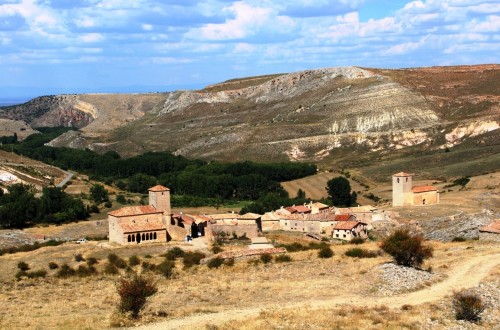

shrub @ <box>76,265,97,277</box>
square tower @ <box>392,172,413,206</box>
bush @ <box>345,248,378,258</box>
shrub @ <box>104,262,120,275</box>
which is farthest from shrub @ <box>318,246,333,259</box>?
square tower @ <box>392,172,413,206</box>

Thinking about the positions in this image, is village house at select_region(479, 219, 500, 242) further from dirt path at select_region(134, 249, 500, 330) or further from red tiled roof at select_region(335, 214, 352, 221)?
red tiled roof at select_region(335, 214, 352, 221)

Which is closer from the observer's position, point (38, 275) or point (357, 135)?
point (38, 275)

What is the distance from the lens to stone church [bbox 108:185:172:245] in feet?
169

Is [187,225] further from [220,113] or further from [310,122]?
[220,113]

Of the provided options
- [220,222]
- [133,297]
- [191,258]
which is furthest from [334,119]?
[133,297]

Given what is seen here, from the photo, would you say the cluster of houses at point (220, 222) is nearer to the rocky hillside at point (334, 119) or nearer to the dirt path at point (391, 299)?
the dirt path at point (391, 299)

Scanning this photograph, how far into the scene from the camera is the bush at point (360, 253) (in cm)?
3859

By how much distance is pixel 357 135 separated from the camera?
141m

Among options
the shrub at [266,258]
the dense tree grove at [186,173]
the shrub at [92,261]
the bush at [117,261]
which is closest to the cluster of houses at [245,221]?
the shrub at [92,261]

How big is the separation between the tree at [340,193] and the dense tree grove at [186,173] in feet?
30.2

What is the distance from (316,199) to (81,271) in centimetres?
5916

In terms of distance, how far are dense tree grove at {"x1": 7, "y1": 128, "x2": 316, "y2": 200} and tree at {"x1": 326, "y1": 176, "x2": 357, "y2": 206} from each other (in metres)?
9.20

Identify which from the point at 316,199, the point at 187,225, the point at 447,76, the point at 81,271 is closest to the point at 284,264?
the point at 81,271

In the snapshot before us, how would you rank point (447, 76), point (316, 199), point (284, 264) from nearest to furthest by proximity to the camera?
point (284, 264) < point (316, 199) < point (447, 76)
